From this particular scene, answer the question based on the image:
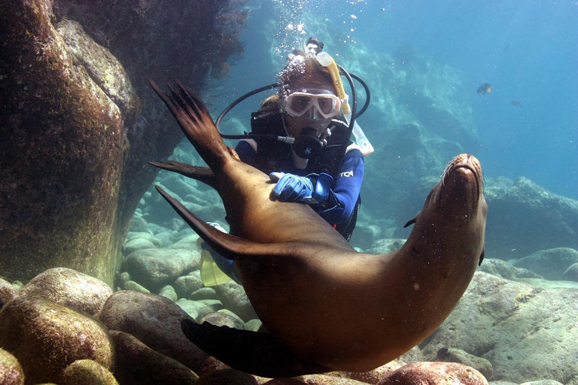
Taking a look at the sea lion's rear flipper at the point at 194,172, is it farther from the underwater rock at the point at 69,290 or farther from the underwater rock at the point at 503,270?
the underwater rock at the point at 503,270

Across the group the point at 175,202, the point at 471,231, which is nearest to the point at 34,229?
the point at 175,202

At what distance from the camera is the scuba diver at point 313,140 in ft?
11.2

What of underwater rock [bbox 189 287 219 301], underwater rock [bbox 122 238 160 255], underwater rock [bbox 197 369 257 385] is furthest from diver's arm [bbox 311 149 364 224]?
underwater rock [bbox 122 238 160 255]

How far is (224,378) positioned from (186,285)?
488cm

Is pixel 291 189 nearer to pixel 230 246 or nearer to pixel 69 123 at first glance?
pixel 230 246

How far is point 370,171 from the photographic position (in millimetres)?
26391

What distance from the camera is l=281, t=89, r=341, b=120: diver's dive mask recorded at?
12.4 ft

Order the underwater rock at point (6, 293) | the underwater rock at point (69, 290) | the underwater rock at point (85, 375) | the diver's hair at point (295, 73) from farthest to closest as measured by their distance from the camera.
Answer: the diver's hair at point (295, 73) → the underwater rock at point (69, 290) → the underwater rock at point (6, 293) → the underwater rock at point (85, 375)

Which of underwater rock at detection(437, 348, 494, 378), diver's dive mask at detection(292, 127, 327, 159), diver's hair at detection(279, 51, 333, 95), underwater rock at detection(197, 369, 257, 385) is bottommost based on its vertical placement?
underwater rock at detection(197, 369, 257, 385)

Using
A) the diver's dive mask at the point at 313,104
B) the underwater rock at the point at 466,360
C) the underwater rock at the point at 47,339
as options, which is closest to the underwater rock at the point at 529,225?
the underwater rock at the point at 466,360

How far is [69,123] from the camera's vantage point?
3291mm

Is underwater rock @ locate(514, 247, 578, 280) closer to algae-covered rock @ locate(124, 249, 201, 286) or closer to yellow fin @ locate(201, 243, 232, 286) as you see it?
yellow fin @ locate(201, 243, 232, 286)

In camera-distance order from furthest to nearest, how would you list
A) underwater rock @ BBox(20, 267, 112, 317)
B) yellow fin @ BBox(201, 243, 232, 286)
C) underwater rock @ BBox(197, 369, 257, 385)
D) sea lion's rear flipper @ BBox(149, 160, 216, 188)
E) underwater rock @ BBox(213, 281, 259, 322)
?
yellow fin @ BBox(201, 243, 232, 286), underwater rock @ BBox(213, 281, 259, 322), sea lion's rear flipper @ BBox(149, 160, 216, 188), underwater rock @ BBox(20, 267, 112, 317), underwater rock @ BBox(197, 369, 257, 385)

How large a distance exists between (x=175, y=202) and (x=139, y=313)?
1193 mm
